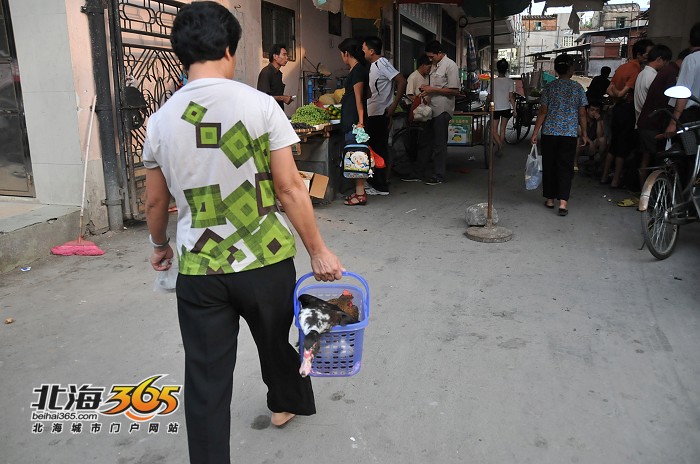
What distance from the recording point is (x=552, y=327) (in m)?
3.82

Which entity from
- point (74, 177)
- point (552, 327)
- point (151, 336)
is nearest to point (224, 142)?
point (151, 336)

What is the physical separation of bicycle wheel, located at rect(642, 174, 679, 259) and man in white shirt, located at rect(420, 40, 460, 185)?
3799mm

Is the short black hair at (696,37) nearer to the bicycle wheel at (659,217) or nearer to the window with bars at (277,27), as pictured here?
the bicycle wheel at (659,217)

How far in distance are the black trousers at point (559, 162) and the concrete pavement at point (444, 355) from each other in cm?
92

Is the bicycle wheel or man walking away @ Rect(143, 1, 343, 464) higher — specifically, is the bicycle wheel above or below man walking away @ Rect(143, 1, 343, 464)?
below

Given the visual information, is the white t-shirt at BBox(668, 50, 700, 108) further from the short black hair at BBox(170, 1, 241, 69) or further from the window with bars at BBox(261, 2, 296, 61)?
the window with bars at BBox(261, 2, 296, 61)

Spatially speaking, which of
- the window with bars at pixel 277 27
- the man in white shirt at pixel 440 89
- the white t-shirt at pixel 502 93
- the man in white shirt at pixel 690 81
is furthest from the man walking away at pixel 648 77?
the window with bars at pixel 277 27

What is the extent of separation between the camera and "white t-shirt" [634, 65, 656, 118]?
683 centimetres

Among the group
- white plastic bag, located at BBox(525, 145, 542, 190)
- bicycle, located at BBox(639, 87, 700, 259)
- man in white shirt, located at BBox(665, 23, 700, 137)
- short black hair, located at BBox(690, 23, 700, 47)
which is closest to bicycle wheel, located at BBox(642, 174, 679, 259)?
bicycle, located at BBox(639, 87, 700, 259)

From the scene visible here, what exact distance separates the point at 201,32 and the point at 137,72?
4786 millimetres

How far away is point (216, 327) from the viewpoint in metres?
2.11

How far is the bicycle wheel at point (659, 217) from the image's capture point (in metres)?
5.00

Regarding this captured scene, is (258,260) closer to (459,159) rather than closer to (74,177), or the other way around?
(74,177)

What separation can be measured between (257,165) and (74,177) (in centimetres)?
447
